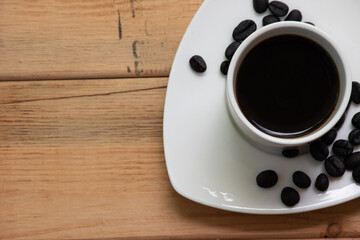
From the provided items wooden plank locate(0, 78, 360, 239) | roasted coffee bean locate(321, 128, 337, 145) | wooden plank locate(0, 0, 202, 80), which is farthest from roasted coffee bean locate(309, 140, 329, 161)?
wooden plank locate(0, 0, 202, 80)

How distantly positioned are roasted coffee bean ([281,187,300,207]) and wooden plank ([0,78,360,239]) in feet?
0.32

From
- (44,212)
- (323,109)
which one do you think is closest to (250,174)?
(323,109)

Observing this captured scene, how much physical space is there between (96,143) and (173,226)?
21 centimetres

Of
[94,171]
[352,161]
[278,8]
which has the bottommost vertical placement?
[94,171]

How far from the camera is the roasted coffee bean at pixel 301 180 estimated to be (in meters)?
0.79

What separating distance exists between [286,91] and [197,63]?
0.50ft

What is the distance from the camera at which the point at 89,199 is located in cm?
90

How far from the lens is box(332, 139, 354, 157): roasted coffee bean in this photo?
2.60ft

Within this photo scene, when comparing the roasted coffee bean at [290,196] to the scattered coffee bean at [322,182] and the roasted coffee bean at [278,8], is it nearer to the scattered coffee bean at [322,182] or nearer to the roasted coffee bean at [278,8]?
the scattered coffee bean at [322,182]

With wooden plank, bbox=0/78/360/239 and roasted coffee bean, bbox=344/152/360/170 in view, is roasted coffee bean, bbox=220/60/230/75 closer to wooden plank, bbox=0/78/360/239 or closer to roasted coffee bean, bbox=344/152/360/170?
wooden plank, bbox=0/78/360/239

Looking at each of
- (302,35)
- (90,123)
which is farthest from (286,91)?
(90,123)

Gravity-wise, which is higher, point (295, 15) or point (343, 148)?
point (295, 15)

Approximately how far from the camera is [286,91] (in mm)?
773

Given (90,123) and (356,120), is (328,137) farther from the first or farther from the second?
(90,123)
